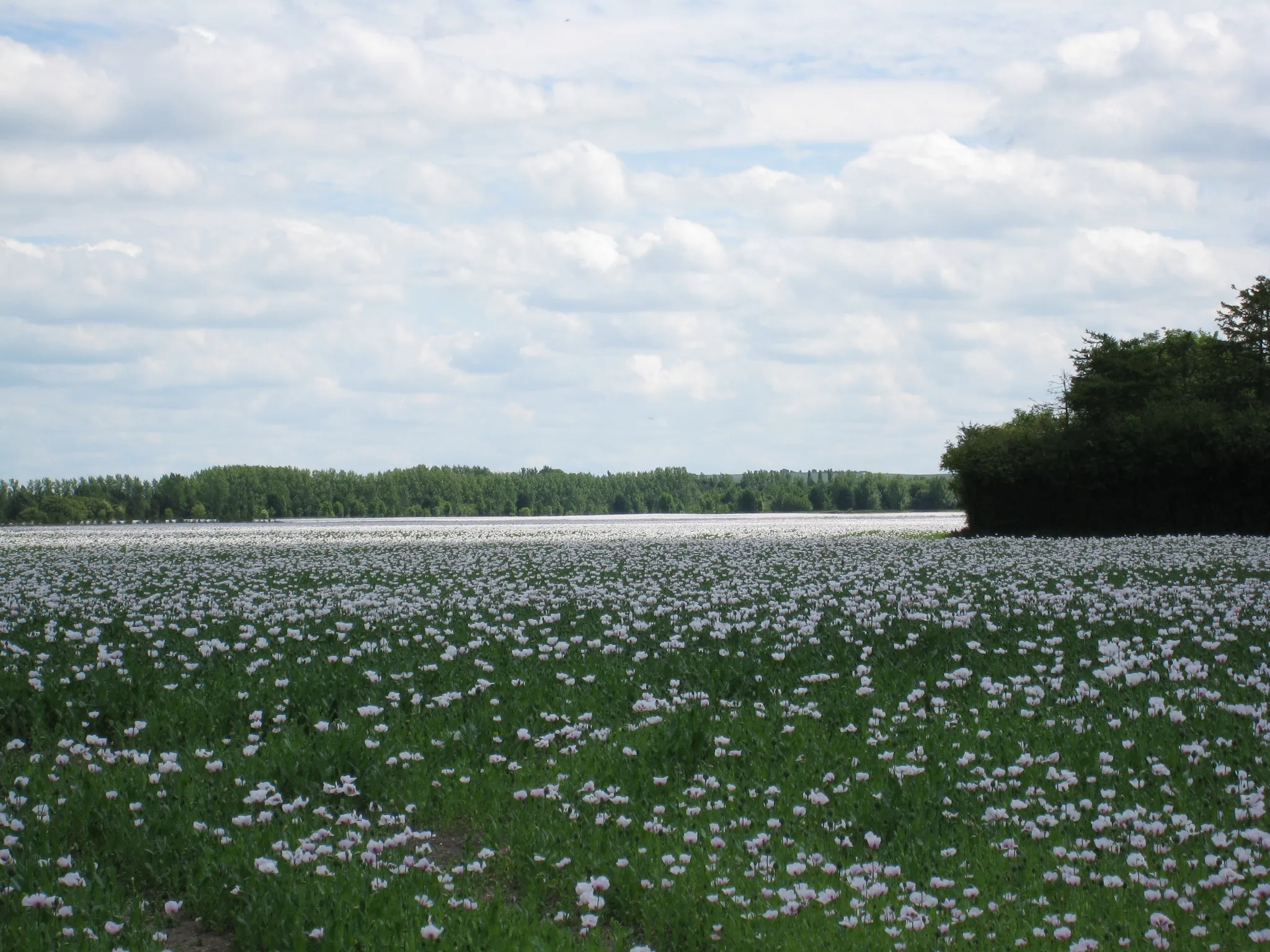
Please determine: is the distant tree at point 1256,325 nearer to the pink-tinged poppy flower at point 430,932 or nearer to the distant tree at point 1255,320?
the distant tree at point 1255,320

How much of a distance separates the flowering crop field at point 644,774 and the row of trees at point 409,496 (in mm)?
128693

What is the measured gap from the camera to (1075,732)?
9125 millimetres

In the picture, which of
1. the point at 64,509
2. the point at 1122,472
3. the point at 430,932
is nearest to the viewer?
the point at 430,932

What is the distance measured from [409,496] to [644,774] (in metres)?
160

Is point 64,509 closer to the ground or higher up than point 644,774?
higher up

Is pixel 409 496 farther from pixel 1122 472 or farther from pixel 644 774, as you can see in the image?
pixel 644 774

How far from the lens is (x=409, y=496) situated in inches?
6481

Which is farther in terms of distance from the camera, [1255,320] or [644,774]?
[1255,320]

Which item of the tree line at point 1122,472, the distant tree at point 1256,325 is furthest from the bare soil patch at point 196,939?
the distant tree at point 1256,325

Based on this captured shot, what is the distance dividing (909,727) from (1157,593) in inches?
370

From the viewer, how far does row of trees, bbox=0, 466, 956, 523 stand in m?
148

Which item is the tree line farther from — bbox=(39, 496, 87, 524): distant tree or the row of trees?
bbox=(39, 496, 87, 524): distant tree

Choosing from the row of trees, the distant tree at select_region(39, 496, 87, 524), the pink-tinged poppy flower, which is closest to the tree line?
the pink-tinged poppy flower

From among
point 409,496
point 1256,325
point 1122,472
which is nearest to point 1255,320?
point 1256,325
